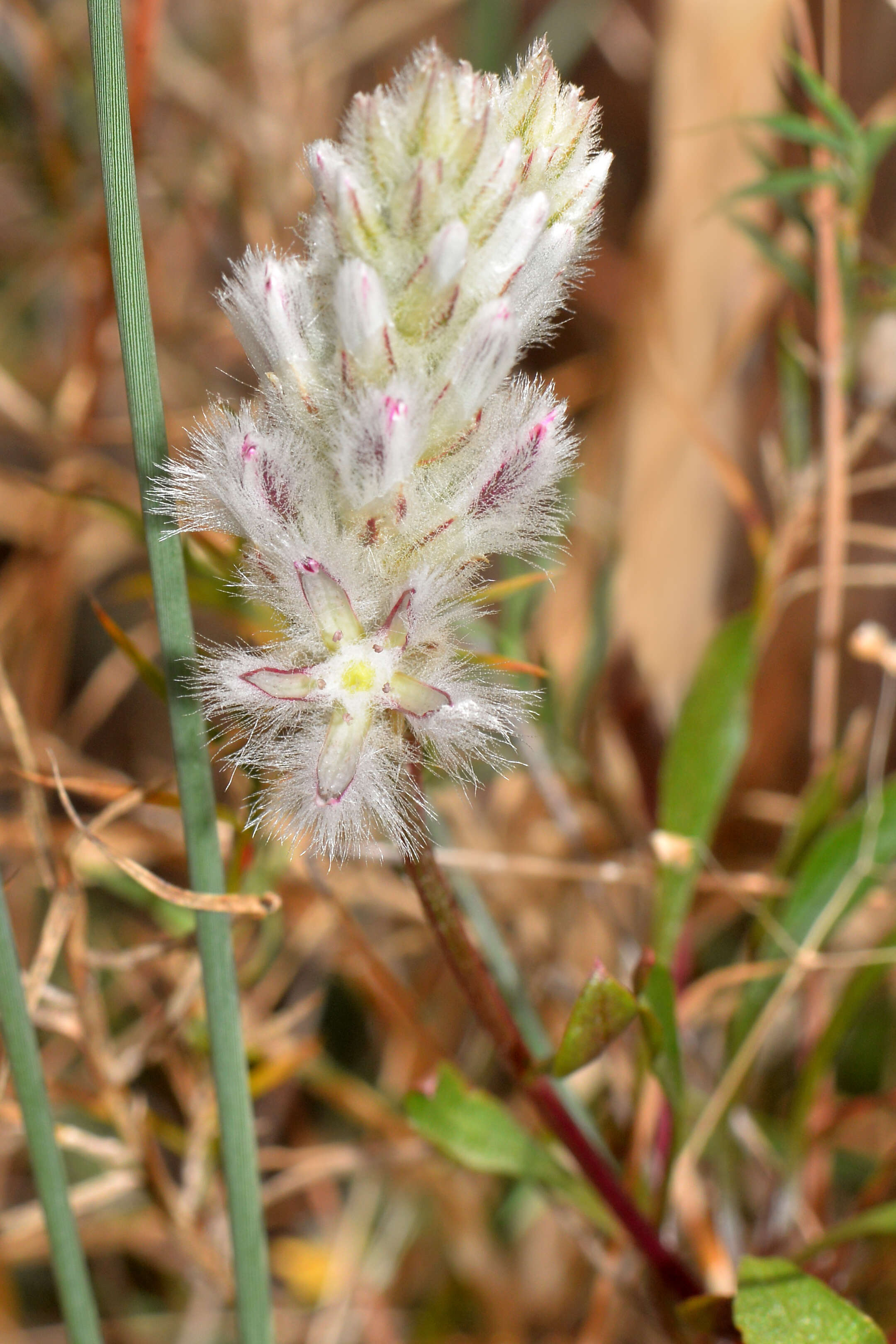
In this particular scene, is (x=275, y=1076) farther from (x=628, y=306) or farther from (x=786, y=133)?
(x=628, y=306)

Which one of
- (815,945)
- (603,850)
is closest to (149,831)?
(603,850)

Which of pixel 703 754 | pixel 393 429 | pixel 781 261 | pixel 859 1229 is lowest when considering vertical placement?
pixel 859 1229

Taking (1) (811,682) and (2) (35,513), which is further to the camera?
(1) (811,682)

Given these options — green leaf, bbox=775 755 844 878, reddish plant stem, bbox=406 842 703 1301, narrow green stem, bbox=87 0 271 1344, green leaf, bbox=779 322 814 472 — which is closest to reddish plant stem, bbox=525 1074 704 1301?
reddish plant stem, bbox=406 842 703 1301

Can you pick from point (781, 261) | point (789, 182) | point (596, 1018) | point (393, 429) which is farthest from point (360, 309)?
point (781, 261)

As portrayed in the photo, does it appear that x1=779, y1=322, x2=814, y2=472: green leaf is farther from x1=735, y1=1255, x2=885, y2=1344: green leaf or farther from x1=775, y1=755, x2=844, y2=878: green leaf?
x1=735, y1=1255, x2=885, y2=1344: green leaf

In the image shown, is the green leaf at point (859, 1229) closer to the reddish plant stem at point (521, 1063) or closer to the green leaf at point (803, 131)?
the reddish plant stem at point (521, 1063)

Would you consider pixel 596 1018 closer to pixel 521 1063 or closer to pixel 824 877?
pixel 521 1063
